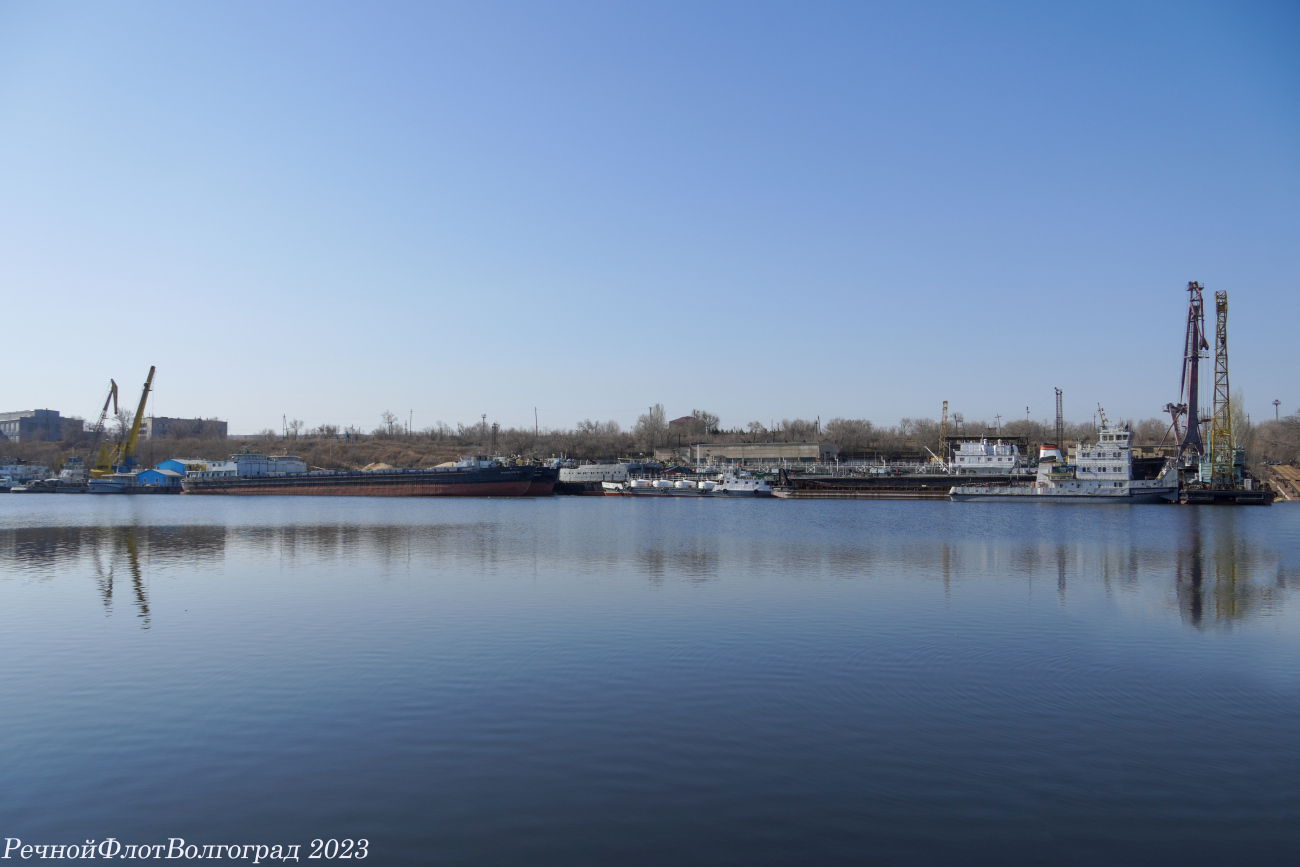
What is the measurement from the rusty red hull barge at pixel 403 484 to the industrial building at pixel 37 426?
96715 millimetres

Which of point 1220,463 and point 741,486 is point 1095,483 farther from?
point 741,486

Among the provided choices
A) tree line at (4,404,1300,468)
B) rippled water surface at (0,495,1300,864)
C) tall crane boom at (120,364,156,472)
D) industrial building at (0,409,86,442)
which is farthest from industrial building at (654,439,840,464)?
industrial building at (0,409,86,442)

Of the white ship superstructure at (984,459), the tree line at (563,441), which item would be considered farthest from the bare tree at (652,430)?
the white ship superstructure at (984,459)

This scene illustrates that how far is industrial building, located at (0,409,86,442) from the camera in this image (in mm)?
152625

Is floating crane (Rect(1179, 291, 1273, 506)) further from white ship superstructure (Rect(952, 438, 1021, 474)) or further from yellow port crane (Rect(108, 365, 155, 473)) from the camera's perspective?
yellow port crane (Rect(108, 365, 155, 473))

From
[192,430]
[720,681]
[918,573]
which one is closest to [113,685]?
[720,681]

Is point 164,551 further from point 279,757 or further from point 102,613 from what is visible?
point 279,757

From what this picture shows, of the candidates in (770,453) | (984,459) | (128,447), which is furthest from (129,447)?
(984,459)

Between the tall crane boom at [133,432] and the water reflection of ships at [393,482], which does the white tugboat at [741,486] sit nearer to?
the water reflection of ships at [393,482]

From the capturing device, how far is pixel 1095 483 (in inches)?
2478

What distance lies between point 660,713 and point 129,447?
105 m

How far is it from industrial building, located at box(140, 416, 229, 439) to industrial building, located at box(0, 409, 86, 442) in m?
11.4

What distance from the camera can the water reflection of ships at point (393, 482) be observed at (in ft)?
250

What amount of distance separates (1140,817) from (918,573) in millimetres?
14817
